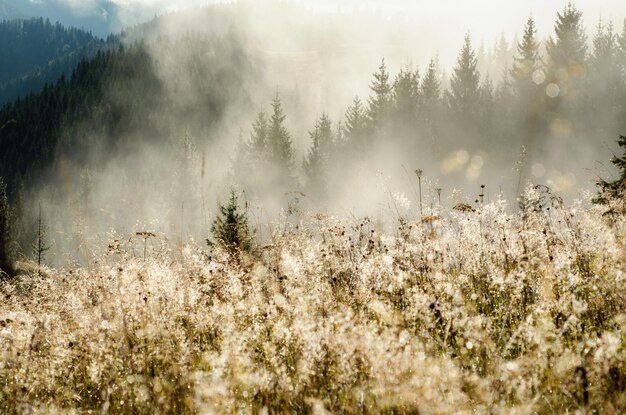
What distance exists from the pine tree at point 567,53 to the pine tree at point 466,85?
8.94m

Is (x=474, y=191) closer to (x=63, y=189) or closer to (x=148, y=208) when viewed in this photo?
(x=148, y=208)

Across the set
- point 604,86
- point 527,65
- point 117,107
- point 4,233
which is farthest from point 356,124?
point 117,107

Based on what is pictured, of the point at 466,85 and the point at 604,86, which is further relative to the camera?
the point at 466,85

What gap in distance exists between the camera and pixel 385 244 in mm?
5340

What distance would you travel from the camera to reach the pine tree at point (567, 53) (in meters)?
46.5

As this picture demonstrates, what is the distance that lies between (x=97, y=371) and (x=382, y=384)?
2.00 metres

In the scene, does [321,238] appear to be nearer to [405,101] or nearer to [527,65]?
[527,65]

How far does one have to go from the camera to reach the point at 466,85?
5578 centimetres

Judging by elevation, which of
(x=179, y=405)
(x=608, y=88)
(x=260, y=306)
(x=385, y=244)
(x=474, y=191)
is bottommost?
(x=179, y=405)

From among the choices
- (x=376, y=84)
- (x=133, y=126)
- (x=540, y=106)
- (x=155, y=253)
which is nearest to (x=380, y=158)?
(x=376, y=84)

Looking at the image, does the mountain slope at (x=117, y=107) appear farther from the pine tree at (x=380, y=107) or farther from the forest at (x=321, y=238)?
the pine tree at (x=380, y=107)

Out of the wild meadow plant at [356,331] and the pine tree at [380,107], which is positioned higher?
the pine tree at [380,107]

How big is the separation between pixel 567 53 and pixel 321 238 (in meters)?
51.2

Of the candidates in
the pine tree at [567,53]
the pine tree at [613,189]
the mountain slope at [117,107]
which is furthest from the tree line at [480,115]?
the mountain slope at [117,107]
